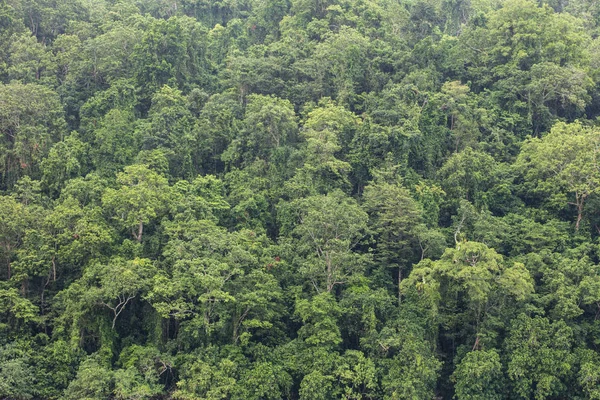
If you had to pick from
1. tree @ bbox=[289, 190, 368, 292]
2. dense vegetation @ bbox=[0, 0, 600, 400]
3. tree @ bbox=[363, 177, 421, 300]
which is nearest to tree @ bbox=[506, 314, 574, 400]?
dense vegetation @ bbox=[0, 0, 600, 400]

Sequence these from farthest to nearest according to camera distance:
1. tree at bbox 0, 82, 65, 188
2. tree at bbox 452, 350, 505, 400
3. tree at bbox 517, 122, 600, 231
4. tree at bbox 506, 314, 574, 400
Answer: tree at bbox 0, 82, 65, 188 < tree at bbox 517, 122, 600, 231 < tree at bbox 452, 350, 505, 400 < tree at bbox 506, 314, 574, 400

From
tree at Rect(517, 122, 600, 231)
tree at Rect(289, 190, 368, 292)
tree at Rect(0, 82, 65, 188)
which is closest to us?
tree at Rect(289, 190, 368, 292)

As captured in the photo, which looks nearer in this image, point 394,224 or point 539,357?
point 539,357

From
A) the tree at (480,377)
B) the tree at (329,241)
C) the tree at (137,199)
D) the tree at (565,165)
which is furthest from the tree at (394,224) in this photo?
the tree at (137,199)

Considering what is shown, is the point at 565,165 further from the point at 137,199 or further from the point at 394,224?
the point at 137,199

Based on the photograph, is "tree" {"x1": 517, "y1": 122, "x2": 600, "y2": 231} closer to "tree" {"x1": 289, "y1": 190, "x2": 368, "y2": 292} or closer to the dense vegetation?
the dense vegetation

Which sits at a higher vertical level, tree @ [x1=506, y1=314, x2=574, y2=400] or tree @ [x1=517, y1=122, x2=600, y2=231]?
tree @ [x1=517, y1=122, x2=600, y2=231]

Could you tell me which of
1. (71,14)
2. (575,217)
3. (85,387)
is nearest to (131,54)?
(71,14)

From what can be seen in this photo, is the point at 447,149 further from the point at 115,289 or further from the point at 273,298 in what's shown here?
the point at 115,289

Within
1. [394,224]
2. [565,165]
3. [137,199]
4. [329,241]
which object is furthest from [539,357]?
[137,199]
